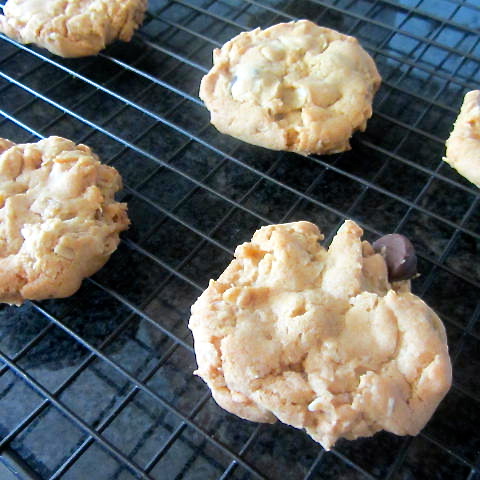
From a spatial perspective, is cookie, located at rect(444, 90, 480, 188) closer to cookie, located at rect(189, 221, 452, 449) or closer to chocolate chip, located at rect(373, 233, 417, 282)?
chocolate chip, located at rect(373, 233, 417, 282)

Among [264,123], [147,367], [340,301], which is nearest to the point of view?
[340,301]

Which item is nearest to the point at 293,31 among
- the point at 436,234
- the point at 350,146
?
the point at 350,146

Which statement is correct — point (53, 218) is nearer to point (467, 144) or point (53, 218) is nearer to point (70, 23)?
point (70, 23)

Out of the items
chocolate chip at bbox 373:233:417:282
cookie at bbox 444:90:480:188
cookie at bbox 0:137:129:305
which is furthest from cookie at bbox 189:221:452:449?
cookie at bbox 444:90:480:188

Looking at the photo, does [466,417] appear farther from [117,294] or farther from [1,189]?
[1,189]

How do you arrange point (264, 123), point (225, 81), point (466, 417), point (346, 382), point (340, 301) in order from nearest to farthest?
point (346, 382) → point (340, 301) → point (466, 417) → point (264, 123) → point (225, 81)

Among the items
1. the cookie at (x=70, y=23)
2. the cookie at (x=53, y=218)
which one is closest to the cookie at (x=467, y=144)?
the cookie at (x=53, y=218)
